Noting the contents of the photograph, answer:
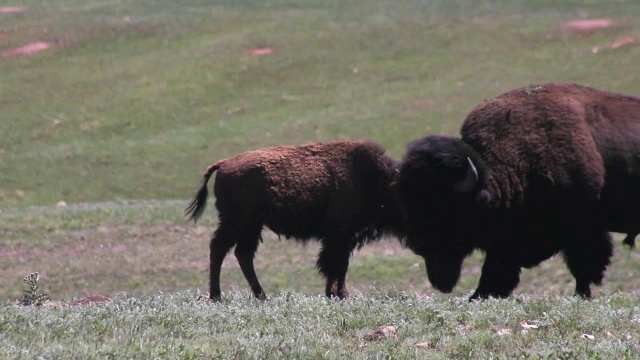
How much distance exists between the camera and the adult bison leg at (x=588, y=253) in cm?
1073

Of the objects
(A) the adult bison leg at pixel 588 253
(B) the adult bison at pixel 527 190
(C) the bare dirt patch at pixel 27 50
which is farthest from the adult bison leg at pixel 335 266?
(C) the bare dirt patch at pixel 27 50

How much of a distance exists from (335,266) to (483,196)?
2.15 meters

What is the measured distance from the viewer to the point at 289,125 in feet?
103

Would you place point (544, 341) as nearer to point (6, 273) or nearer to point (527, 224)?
point (527, 224)

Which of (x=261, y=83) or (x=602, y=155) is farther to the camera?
(x=261, y=83)

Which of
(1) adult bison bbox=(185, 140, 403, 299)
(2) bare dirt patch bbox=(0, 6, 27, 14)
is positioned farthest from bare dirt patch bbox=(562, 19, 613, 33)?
(1) adult bison bbox=(185, 140, 403, 299)

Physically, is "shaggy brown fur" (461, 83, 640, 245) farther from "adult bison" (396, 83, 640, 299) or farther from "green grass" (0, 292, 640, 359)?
"green grass" (0, 292, 640, 359)

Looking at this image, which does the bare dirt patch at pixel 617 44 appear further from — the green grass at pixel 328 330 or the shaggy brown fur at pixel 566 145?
the green grass at pixel 328 330

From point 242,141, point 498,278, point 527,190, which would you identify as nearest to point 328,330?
point 498,278

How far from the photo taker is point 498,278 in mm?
10938

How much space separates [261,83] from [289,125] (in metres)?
5.29

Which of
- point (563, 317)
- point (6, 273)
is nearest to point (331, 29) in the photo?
point (6, 273)

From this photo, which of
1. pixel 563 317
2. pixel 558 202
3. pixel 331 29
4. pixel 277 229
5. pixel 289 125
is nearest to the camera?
pixel 563 317

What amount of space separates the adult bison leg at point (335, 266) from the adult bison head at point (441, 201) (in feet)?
4.57
